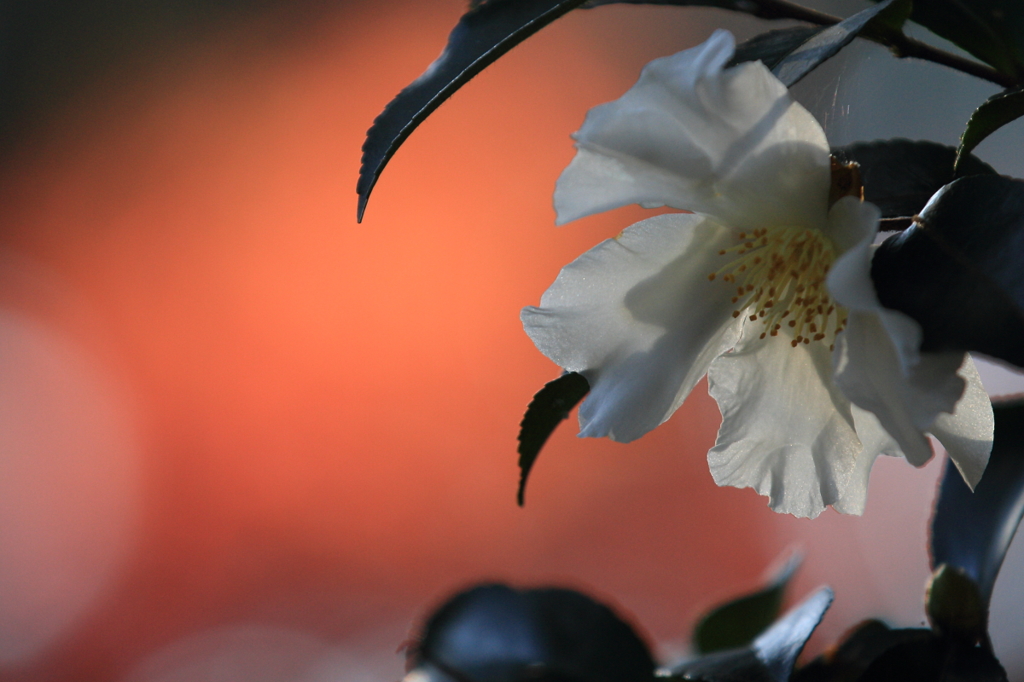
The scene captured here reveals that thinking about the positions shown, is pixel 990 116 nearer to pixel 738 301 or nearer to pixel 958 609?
pixel 738 301

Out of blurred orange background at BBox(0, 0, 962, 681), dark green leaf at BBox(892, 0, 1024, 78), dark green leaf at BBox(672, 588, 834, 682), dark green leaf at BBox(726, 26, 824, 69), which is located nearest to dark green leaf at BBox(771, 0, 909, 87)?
dark green leaf at BBox(726, 26, 824, 69)

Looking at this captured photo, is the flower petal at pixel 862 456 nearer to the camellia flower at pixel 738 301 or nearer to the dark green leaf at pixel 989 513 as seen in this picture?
the camellia flower at pixel 738 301

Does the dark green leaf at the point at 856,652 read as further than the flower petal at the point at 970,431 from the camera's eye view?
Yes

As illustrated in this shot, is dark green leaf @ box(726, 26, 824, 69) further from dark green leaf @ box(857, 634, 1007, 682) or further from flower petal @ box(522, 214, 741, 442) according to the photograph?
dark green leaf @ box(857, 634, 1007, 682)

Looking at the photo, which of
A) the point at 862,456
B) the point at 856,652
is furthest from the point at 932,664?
the point at 862,456

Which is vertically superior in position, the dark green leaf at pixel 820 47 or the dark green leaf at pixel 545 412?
the dark green leaf at pixel 820 47

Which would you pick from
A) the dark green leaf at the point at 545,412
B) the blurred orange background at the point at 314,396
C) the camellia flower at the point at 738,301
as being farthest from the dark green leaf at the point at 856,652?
the blurred orange background at the point at 314,396

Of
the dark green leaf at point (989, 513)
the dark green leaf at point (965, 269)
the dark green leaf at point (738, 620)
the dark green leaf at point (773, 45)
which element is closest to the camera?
the dark green leaf at point (965, 269)

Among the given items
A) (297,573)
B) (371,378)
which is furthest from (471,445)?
(297,573)
